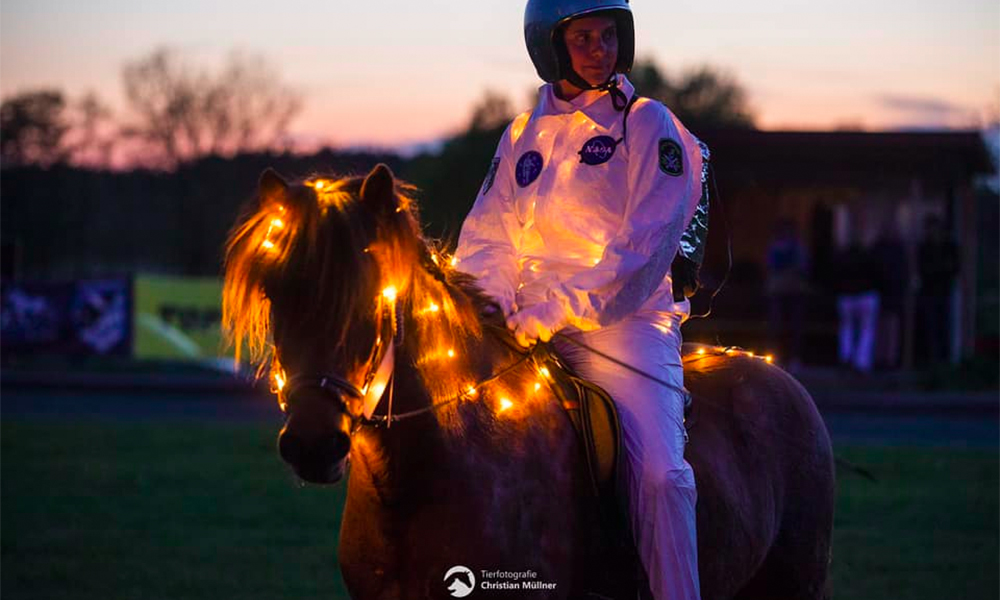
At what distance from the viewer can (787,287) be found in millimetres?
23141

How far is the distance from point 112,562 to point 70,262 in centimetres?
2924

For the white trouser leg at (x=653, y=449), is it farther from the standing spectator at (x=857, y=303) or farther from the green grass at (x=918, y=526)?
the standing spectator at (x=857, y=303)

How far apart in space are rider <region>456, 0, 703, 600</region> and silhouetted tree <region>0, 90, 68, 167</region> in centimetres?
3416

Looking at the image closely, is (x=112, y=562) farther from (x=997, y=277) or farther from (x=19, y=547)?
(x=997, y=277)

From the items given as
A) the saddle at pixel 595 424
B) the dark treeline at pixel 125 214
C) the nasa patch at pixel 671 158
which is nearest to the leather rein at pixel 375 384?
the saddle at pixel 595 424

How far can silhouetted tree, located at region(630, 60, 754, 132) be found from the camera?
180ft

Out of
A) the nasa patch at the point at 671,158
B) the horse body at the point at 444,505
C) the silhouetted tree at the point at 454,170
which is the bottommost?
the silhouetted tree at the point at 454,170

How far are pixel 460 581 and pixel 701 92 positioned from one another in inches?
2207

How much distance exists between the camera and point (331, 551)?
420 inches

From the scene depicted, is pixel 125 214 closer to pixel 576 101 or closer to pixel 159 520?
pixel 159 520

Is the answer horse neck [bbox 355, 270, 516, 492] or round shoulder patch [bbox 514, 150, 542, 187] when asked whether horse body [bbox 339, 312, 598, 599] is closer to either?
horse neck [bbox 355, 270, 516, 492]

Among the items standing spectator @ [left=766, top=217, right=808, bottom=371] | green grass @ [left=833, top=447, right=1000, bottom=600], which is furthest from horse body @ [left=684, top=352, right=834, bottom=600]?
standing spectator @ [left=766, top=217, right=808, bottom=371]

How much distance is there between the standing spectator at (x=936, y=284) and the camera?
24547 millimetres

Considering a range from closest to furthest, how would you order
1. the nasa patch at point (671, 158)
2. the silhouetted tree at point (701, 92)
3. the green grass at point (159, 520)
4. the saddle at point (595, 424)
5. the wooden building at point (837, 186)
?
1. the saddle at point (595, 424)
2. the nasa patch at point (671, 158)
3. the green grass at point (159, 520)
4. the wooden building at point (837, 186)
5. the silhouetted tree at point (701, 92)
